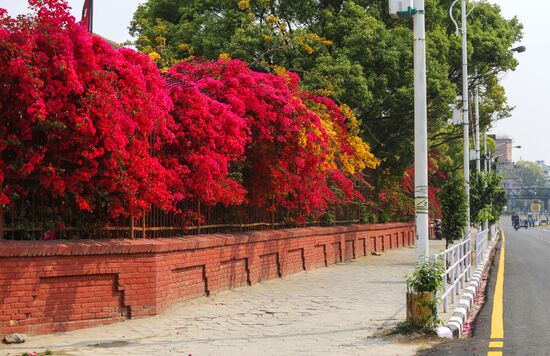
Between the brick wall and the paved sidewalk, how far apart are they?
0.83 ft

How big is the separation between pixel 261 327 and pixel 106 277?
2498mm

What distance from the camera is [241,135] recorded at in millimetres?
15078

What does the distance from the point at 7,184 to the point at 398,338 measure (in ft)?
19.1

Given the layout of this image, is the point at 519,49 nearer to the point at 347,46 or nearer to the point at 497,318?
the point at 347,46

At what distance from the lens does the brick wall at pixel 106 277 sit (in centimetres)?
1027

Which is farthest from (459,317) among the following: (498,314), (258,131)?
(258,131)

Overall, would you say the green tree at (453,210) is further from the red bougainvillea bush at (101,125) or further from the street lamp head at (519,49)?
the street lamp head at (519,49)

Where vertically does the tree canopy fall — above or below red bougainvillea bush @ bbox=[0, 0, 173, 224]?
above

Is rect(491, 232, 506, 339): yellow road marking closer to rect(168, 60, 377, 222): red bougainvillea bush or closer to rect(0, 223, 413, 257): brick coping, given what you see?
rect(168, 60, 377, 222): red bougainvillea bush

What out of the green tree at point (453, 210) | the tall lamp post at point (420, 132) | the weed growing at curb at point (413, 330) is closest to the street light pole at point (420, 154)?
the tall lamp post at point (420, 132)

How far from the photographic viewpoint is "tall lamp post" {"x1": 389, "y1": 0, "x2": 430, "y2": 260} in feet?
36.6

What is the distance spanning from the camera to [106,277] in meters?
11.6

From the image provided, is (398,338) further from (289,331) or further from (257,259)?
(257,259)

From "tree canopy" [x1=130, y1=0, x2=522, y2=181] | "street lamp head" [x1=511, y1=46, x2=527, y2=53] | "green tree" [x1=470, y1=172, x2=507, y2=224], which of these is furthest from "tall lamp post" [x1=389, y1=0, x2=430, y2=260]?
"street lamp head" [x1=511, y1=46, x2=527, y2=53]
